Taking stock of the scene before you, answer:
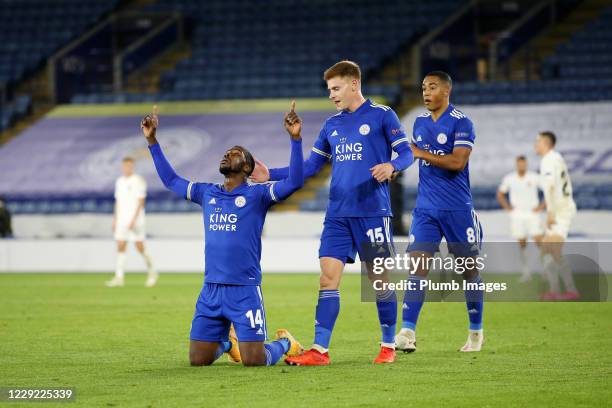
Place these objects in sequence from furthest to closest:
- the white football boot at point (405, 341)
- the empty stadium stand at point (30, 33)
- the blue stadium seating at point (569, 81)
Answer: the empty stadium stand at point (30, 33), the blue stadium seating at point (569, 81), the white football boot at point (405, 341)

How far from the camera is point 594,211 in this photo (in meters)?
22.4

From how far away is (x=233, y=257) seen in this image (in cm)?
892

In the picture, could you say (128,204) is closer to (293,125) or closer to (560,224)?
(560,224)

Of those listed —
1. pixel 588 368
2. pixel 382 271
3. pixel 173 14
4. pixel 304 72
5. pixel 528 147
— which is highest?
pixel 173 14

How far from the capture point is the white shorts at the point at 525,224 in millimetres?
20109

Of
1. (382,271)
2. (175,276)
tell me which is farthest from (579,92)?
(382,271)

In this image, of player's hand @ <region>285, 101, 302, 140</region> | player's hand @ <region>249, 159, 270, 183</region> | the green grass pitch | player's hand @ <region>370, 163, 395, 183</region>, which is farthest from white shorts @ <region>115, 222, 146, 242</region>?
player's hand @ <region>370, 163, 395, 183</region>

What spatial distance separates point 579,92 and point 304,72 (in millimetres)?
6955

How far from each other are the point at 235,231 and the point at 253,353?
35.9 inches

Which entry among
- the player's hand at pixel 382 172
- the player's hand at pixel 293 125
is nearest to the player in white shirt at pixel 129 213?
the player's hand at pixel 293 125

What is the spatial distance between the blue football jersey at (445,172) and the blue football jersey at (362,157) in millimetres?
737

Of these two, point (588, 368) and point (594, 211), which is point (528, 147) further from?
point (588, 368)

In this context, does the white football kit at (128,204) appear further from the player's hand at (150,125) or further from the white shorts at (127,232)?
the player's hand at (150,125)
